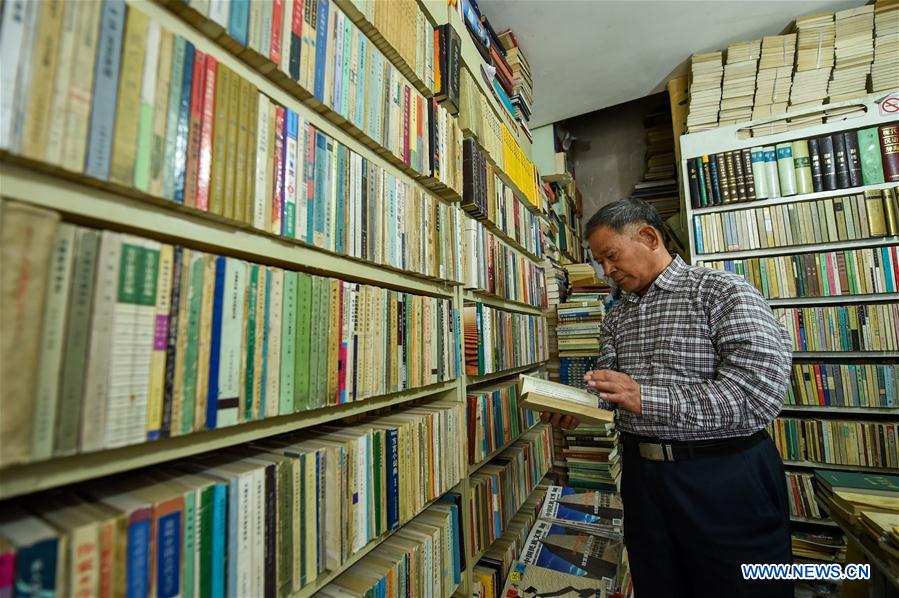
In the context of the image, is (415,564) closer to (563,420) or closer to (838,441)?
(563,420)

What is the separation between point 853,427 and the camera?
6.57 feet

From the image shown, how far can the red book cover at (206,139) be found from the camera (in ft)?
1.87

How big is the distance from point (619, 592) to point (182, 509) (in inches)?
54.5

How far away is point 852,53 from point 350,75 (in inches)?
114

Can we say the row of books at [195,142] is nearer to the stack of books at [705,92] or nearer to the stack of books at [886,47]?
the stack of books at [705,92]

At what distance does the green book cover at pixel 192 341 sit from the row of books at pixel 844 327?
2.46m

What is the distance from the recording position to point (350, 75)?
2.92 ft

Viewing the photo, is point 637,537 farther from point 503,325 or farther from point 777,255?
point 777,255

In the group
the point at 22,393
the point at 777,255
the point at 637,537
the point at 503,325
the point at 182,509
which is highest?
the point at 777,255

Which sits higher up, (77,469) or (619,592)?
(77,469)

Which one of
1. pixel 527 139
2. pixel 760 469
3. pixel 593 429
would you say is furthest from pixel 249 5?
pixel 593 429

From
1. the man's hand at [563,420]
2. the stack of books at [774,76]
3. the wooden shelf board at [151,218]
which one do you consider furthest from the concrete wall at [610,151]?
the wooden shelf board at [151,218]

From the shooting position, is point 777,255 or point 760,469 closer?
point 760,469

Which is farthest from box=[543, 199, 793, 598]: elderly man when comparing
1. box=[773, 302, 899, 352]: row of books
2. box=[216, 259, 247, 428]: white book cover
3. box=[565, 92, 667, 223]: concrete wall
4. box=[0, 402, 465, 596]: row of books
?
box=[565, 92, 667, 223]: concrete wall
